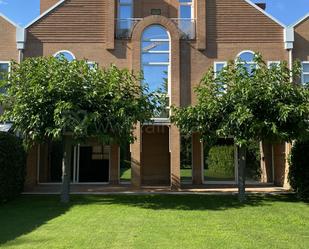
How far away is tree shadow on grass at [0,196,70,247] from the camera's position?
12.2 meters

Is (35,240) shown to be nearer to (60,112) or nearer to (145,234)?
(145,234)

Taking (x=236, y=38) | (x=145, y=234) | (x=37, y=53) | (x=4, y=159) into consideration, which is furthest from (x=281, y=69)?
(x=37, y=53)

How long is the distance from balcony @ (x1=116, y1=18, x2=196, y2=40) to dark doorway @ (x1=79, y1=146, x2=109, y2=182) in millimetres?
6172

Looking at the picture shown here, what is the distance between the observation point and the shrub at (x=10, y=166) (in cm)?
1728

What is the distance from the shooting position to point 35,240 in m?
10.9

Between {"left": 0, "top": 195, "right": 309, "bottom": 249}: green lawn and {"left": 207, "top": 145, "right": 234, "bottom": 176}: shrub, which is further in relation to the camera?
{"left": 207, "top": 145, "right": 234, "bottom": 176}: shrub

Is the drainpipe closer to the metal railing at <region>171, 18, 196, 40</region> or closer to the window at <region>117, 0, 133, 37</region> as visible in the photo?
the window at <region>117, 0, 133, 37</region>

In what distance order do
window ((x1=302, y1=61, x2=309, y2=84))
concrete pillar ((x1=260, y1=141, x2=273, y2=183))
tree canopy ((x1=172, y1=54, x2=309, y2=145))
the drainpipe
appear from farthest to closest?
concrete pillar ((x1=260, y1=141, x2=273, y2=183))
window ((x1=302, y1=61, x2=309, y2=84))
the drainpipe
tree canopy ((x1=172, y1=54, x2=309, y2=145))

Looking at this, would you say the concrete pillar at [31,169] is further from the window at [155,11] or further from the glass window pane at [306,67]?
the glass window pane at [306,67]

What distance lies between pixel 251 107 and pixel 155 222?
19.8 ft

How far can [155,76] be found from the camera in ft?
76.2

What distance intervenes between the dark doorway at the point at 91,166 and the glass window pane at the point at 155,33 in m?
6.50

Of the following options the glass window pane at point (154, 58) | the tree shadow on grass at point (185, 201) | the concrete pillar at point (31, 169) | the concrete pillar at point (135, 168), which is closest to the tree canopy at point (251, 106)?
the tree shadow on grass at point (185, 201)

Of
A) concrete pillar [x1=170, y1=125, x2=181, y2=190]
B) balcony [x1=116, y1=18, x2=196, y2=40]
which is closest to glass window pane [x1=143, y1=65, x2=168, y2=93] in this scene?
balcony [x1=116, y1=18, x2=196, y2=40]
